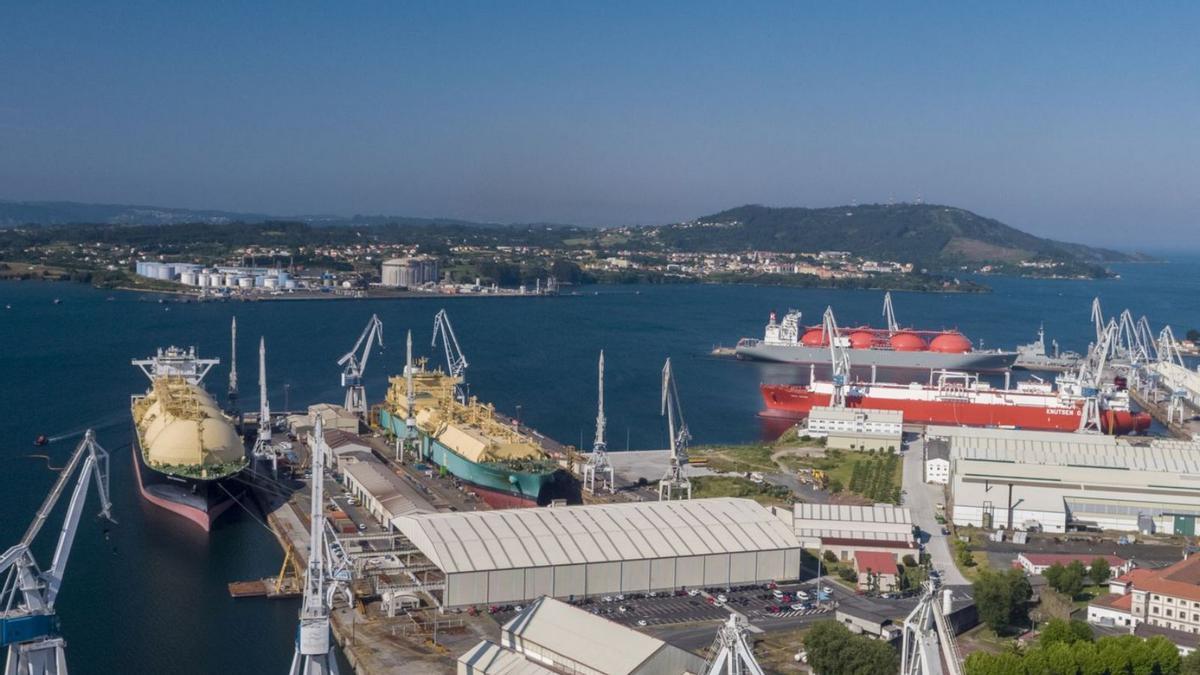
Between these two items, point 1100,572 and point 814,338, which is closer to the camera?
point 1100,572

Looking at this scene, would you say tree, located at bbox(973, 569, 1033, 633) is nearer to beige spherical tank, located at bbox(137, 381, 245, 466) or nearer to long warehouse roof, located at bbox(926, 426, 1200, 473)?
long warehouse roof, located at bbox(926, 426, 1200, 473)

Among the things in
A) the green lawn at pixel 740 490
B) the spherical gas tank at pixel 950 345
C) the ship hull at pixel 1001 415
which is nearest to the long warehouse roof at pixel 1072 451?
the green lawn at pixel 740 490

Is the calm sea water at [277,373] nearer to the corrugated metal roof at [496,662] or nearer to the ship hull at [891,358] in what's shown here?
the ship hull at [891,358]

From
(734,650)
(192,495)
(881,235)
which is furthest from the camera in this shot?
(881,235)

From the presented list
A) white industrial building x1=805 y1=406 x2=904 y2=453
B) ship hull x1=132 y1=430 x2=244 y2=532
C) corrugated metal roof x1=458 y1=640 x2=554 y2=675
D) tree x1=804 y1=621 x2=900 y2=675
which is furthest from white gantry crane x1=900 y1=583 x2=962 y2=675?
white industrial building x1=805 y1=406 x2=904 y2=453

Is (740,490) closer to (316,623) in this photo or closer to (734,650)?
(734,650)

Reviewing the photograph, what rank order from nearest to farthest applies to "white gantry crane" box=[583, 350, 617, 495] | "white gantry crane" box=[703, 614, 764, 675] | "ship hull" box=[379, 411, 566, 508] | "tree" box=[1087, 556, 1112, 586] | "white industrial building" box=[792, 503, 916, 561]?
"white gantry crane" box=[703, 614, 764, 675] < "tree" box=[1087, 556, 1112, 586] < "white industrial building" box=[792, 503, 916, 561] < "ship hull" box=[379, 411, 566, 508] < "white gantry crane" box=[583, 350, 617, 495]

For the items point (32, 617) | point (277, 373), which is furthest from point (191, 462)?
point (277, 373)
